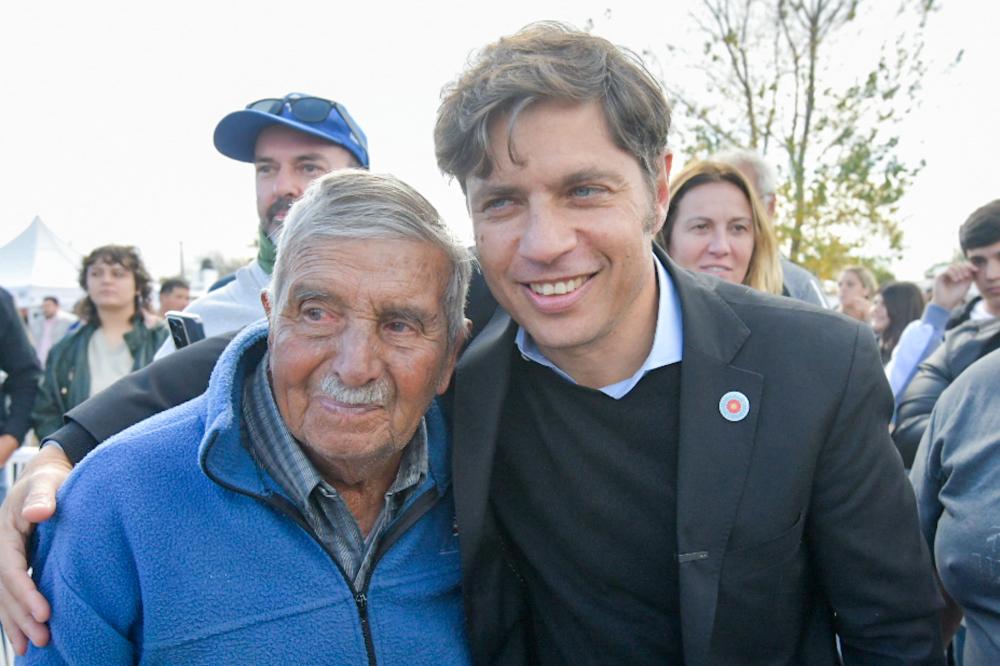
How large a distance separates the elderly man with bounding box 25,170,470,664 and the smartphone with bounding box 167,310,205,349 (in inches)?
35.6

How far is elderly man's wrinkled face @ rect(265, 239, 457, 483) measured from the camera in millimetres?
1779

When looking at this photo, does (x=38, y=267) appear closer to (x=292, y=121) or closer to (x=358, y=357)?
(x=292, y=121)

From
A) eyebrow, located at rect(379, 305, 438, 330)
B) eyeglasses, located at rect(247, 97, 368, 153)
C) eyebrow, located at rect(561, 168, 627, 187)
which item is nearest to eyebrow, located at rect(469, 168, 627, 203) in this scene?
eyebrow, located at rect(561, 168, 627, 187)

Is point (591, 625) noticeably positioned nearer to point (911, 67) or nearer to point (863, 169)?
point (863, 169)

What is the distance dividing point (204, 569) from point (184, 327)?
1.31m

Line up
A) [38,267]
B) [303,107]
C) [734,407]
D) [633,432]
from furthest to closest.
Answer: [38,267]
[303,107]
[633,432]
[734,407]

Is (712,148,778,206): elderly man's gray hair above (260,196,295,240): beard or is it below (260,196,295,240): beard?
above

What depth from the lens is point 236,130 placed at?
3.24m

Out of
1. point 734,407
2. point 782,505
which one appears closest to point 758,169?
point 734,407

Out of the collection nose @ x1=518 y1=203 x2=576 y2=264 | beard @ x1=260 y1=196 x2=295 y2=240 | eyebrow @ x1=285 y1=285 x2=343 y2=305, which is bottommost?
eyebrow @ x1=285 y1=285 x2=343 y2=305

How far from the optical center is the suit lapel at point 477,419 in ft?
6.37

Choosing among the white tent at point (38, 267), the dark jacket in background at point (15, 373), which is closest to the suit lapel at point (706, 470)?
the dark jacket in background at point (15, 373)

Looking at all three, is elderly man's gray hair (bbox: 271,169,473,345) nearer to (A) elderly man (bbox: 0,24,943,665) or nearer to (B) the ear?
(A) elderly man (bbox: 0,24,943,665)

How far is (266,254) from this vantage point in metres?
3.09
